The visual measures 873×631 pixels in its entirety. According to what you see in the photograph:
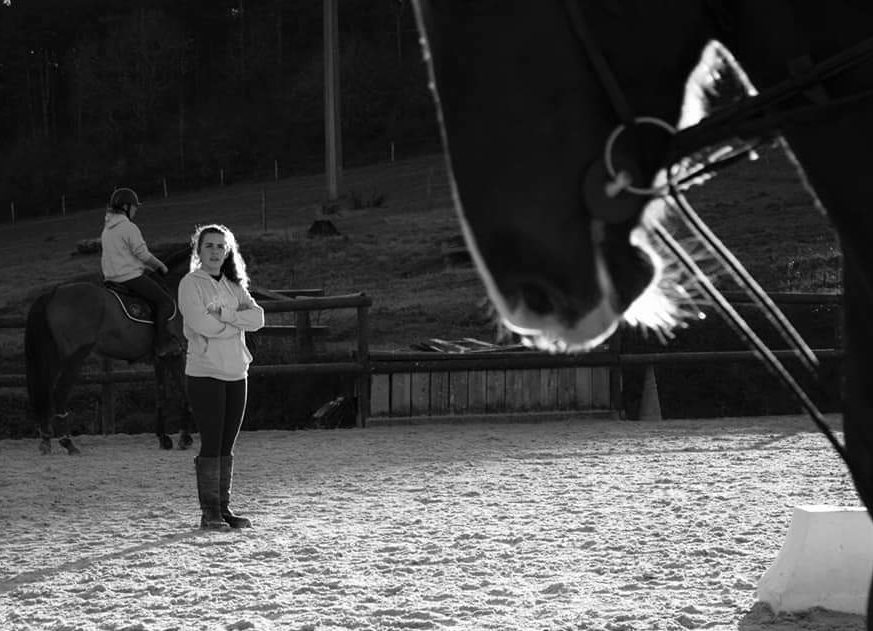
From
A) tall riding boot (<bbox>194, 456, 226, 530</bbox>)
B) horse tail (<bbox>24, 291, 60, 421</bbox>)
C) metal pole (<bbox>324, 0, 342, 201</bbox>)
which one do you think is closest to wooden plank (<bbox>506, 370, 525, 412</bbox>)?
horse tail (<bbox>24, 291, 60, 421</bbox>)

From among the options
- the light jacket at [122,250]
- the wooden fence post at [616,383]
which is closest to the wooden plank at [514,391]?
the wooden fence post at [616,383]

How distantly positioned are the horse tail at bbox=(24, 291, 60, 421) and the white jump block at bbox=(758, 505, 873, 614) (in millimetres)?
8089

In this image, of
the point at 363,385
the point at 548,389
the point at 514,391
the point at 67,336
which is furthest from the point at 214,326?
the point at 548,389

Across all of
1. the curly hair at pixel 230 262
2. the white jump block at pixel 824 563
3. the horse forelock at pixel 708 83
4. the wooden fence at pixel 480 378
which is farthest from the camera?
the wooden fence at pixel 480 378

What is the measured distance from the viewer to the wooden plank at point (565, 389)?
13070mm

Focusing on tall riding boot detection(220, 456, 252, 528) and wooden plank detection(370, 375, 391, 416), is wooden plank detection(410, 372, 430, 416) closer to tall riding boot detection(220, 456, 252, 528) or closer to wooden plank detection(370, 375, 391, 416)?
wooden plank detection(370, 375, 391, 416)

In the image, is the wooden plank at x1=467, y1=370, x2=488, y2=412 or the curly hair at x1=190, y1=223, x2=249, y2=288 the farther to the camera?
the wooden plank at x1=467, y1=370, x2=488, y2=412

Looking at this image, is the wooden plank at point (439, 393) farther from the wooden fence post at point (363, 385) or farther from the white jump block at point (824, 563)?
the white jump block at point (824, 563)

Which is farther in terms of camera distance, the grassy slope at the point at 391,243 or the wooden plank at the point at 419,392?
the grassy slope at the point at 391,243

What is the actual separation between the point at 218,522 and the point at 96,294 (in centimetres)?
486

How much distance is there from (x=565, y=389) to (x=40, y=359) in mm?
5386

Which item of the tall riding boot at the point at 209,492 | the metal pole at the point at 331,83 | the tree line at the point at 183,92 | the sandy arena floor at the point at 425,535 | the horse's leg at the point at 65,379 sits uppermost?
the tree line at the point at 183,92

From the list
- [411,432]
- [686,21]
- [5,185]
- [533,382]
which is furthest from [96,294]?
[5,185]

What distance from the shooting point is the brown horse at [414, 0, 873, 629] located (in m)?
1.66
